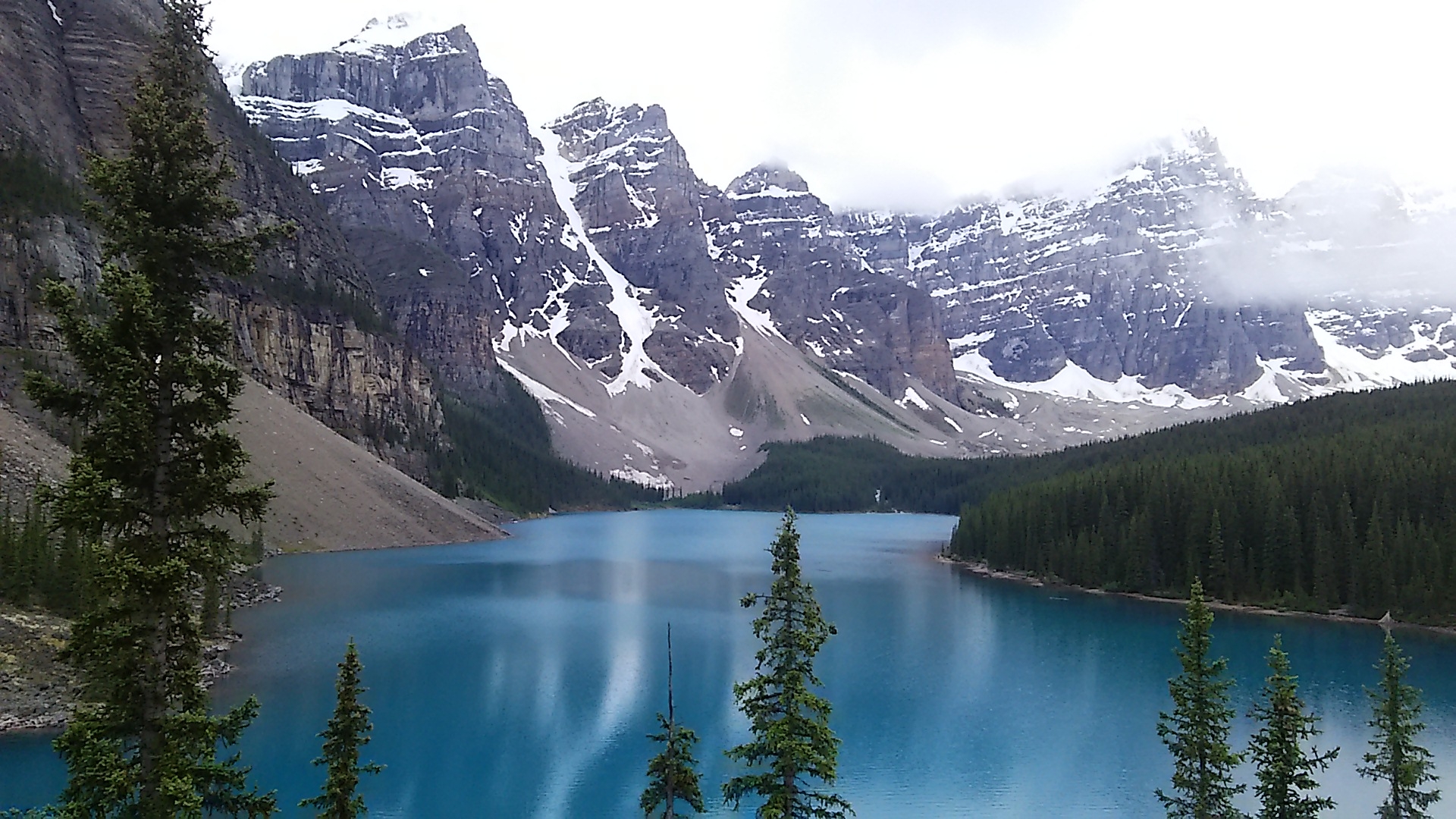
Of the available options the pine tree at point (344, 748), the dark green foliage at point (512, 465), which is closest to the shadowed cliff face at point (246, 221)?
the dark green foliage at point (512, 465)

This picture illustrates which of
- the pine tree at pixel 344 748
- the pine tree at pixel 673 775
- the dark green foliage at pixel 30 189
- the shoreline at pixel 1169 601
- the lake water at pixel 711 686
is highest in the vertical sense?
the dark green foliage at pixel 30 189

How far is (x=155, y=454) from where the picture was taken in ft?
33.9

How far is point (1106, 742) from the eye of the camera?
102 feet

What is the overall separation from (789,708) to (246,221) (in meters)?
97.3

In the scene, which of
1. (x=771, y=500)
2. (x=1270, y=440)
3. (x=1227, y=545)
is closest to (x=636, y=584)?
(x=1227, y=545)

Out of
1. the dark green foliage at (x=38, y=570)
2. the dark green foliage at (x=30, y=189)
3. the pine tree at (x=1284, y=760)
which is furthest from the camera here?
the dark green foliage at (x=30, y=189)

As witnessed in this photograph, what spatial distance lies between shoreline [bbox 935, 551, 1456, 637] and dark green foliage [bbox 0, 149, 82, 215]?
75.0 meters

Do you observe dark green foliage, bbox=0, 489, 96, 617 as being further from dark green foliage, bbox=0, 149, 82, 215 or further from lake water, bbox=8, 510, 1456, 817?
dark green foliage, bbox=0, 149, 82, 215

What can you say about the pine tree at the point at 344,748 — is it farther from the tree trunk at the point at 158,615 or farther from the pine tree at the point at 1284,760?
the pine tree at the point at 1284,760

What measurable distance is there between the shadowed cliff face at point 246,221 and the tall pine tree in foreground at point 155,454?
55998 mm

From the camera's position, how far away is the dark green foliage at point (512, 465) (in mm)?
129375

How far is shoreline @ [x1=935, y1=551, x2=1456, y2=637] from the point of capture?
55009 mm

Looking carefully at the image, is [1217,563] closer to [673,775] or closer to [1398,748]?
[1398,748]

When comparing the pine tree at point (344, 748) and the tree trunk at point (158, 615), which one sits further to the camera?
the pine tree at point (344, 748)
